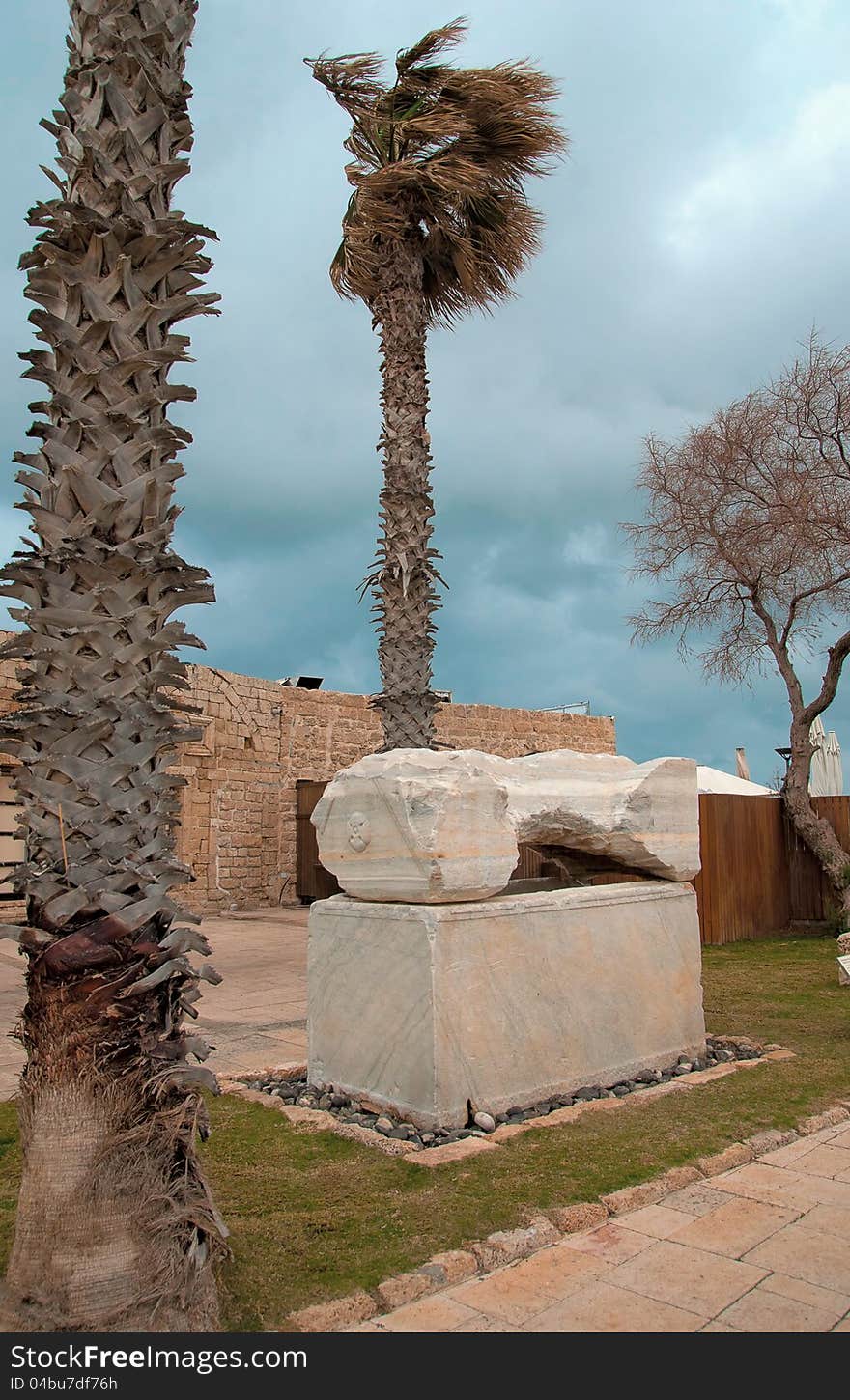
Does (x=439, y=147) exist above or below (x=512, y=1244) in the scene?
above

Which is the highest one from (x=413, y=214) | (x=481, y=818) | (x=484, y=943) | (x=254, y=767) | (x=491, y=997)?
(x=413, y=214)

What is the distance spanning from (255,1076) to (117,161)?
4.38 meters

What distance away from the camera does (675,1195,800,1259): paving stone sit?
3.10 metres

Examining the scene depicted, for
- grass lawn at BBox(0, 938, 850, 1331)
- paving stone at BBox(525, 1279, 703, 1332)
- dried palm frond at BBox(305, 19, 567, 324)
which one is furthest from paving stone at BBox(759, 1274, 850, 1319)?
dried palm frond at BBox(305, 19, 567, 324)

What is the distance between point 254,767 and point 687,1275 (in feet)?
43.4

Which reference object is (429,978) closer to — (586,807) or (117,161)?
(586,807)

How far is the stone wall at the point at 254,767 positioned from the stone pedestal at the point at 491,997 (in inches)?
368

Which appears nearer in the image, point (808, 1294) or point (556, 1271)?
point (808, 1294)

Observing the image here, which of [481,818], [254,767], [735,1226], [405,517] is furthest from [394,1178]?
[254,767]

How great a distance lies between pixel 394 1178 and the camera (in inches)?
146

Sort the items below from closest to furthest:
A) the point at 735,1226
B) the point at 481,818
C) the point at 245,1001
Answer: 1. the point at 735,1226
2. the point at 481,818
3. the point at 245,1001

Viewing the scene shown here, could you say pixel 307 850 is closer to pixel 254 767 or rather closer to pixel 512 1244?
pixel 254 767

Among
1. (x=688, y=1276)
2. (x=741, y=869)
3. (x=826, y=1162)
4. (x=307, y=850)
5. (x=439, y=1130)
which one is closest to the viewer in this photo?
(x=688, y=1276)

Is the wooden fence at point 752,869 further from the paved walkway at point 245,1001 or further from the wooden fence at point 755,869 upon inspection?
the paved walkway at point 245,1001
